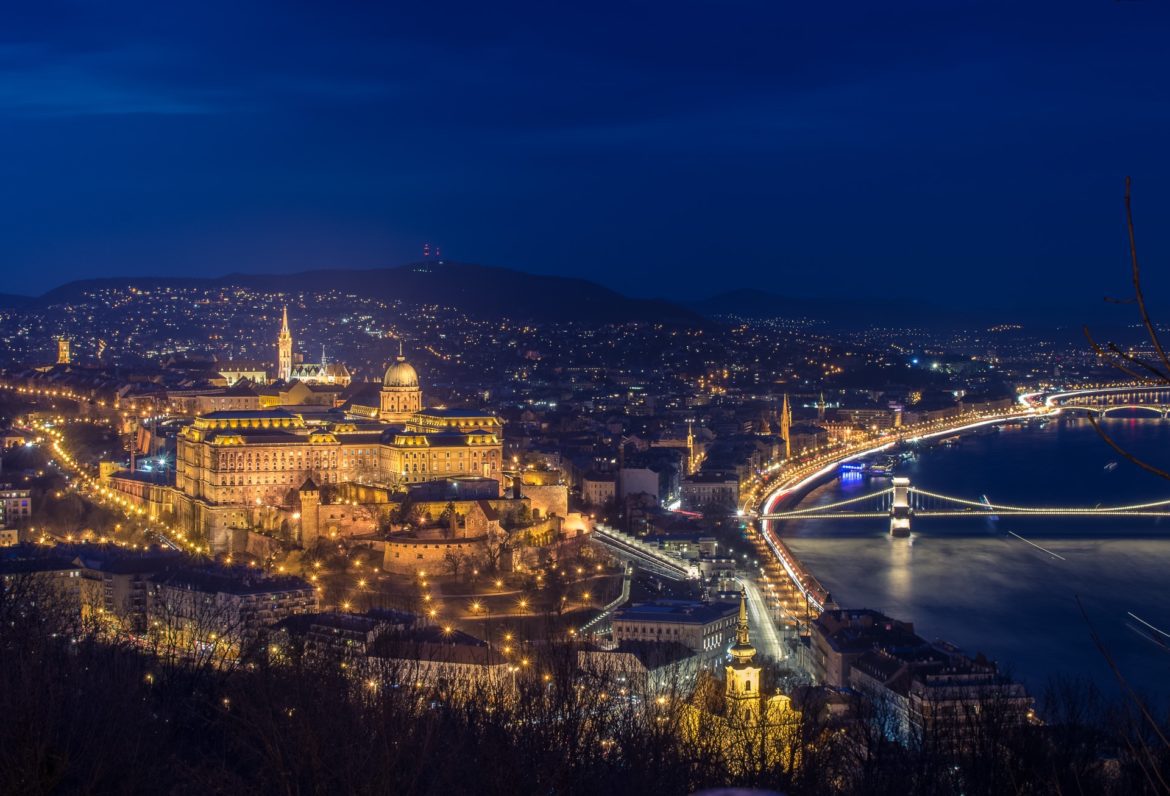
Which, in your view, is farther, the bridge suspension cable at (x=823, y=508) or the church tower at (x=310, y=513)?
the bridge suspension cable at (x=823, y=508)

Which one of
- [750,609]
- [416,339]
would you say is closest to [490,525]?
[750,609]

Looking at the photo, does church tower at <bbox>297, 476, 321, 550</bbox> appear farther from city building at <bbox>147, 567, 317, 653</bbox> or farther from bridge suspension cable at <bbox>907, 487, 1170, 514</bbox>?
bridge suspension cable at <bbox>907, 487, 1170, 514</bbox>

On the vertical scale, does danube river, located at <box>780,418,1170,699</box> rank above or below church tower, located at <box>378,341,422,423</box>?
below

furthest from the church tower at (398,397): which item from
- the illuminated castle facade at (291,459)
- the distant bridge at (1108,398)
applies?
the distant bridge at (1108,398)

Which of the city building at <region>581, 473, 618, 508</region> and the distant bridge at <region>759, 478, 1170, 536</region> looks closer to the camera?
the distant bridge at <region>759, 478, 1170, 536</region>

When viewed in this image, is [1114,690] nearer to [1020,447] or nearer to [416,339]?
[1020,447]

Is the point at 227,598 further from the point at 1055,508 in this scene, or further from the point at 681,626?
the point at 1055,508

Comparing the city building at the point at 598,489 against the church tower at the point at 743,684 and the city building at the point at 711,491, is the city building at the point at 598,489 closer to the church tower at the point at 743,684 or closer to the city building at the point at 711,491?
the city building at the point at 711,491

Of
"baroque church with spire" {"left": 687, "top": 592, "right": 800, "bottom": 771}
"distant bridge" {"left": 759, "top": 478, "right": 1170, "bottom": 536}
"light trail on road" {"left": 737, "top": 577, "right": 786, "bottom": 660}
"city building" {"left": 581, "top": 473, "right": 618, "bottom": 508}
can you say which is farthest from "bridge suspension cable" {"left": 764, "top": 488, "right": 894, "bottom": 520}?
"baroque church with spire" {"left": 687, "top": 592, "right": 800, "bottom": 771}
